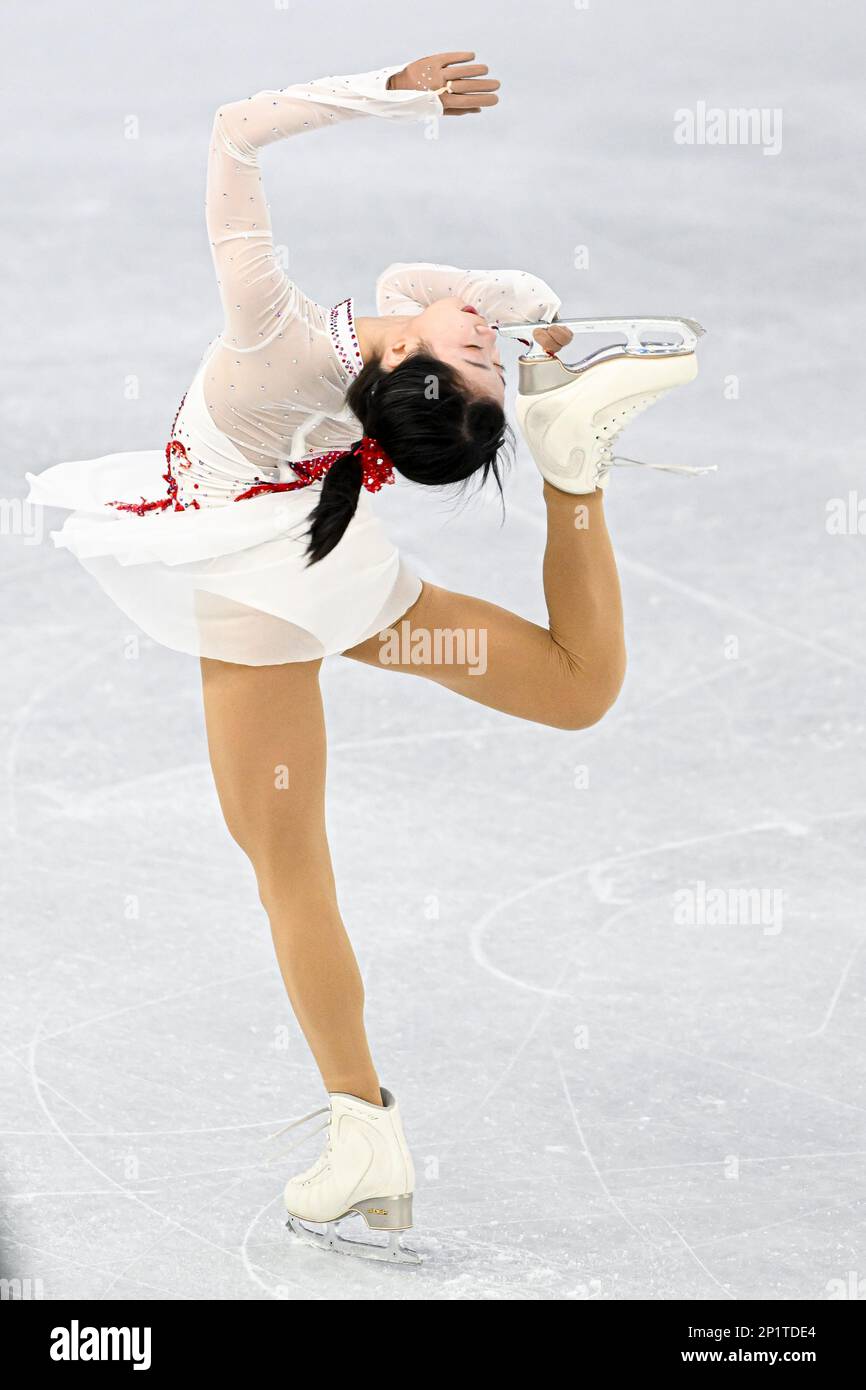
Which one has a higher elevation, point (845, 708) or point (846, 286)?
point (846, 286)

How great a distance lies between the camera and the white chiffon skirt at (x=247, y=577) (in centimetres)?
256

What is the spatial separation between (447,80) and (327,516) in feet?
1.90

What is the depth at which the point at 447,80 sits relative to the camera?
2.37 m

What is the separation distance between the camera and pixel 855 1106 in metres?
2.98

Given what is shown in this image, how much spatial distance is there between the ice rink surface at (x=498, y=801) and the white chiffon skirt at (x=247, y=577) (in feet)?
2.78

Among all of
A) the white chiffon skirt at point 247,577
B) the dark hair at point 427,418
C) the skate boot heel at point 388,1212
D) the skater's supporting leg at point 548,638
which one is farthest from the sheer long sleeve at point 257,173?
the skate boot heel at point 388,1212

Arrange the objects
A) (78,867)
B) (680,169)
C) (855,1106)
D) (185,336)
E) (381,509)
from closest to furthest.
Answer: (855,1106), (78,867), (381,509), (185,336), (680,169)

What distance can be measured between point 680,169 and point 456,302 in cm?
461

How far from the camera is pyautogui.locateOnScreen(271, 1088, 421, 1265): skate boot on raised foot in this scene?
2689 mm

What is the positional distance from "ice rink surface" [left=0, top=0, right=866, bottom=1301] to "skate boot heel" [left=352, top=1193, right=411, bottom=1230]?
57 mm

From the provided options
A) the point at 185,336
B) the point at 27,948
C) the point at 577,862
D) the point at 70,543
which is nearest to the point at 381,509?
the point at 185,336

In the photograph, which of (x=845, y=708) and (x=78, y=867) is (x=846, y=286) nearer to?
(x=845, y=708)

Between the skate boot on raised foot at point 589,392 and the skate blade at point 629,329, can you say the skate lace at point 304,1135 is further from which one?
the skate blade at point 629,329

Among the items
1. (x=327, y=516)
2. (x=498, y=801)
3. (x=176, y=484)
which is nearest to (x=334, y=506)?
(x=327, y=516)
